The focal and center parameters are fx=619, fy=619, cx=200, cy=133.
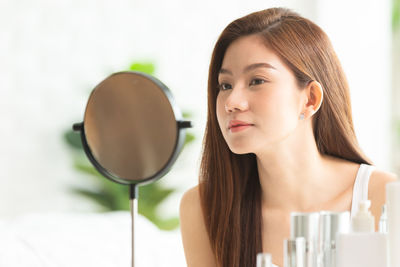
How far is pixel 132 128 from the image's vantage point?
40.5 inches

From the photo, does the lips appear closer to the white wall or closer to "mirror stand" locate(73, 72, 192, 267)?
"mirror stand" locate(73, 72, 192, 267)

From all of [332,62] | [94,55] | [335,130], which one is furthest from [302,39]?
[94,55]

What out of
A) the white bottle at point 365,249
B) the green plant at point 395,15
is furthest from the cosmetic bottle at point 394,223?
the green plant at point 395,15

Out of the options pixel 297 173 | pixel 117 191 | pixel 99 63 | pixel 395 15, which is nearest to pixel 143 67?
pixel 99 63

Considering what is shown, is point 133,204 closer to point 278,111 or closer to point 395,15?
point 278,111

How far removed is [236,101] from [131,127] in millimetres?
232

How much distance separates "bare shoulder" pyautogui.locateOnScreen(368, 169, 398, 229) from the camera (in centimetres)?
132

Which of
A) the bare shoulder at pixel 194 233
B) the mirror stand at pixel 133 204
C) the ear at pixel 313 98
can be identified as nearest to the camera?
the mirror stand at pixel 133 204

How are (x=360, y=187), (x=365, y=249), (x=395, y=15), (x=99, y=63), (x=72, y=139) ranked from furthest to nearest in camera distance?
(x=395, y=15) → (x=99, y=63) → (x=72, y=139) → (x=360, y=187) → (x=365, y=249)

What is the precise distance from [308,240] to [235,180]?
29.4 inches

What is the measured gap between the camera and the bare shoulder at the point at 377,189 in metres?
1.32

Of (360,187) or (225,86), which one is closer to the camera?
(225,86)

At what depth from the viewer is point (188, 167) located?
9.69 ft

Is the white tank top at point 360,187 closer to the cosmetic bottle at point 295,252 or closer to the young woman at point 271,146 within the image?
the young woman at point 271,146
